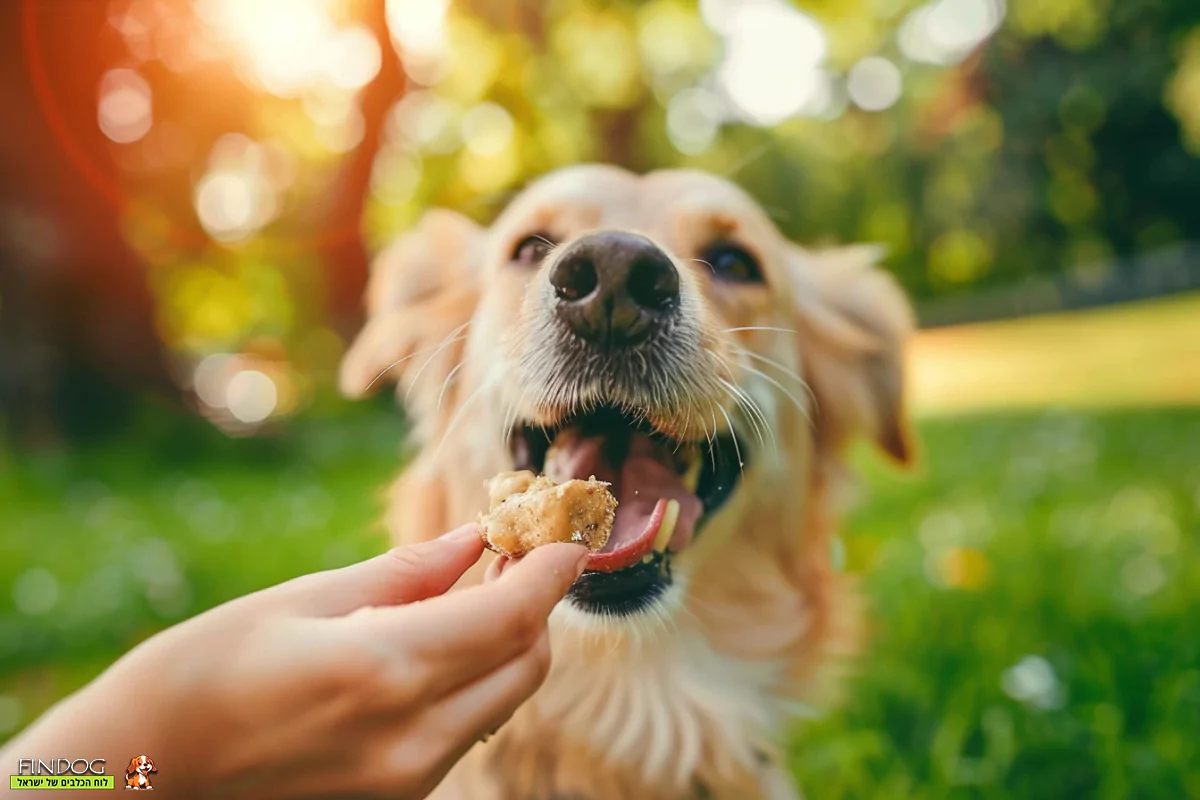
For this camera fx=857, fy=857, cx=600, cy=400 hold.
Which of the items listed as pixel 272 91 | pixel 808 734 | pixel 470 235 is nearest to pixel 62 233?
pixel 272 91

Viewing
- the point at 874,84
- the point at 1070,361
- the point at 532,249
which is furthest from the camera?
the point at 1070,361

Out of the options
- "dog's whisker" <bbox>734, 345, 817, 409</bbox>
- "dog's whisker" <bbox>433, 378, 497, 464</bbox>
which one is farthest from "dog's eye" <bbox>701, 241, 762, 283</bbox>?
"dog's whisker" <bbox>433, 378, 497, 464</bbox>

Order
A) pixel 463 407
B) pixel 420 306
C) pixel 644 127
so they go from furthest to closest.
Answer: pixel 644 127, pixel 420 306, pixel 463 407

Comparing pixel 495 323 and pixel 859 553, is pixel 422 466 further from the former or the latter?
pixel 859 553

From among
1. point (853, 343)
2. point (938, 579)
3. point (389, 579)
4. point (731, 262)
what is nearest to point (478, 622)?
point (389, 579)

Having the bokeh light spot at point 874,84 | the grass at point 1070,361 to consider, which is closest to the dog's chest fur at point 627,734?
the grass at point 1070,361

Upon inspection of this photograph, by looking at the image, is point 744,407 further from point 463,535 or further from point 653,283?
point 463,535
